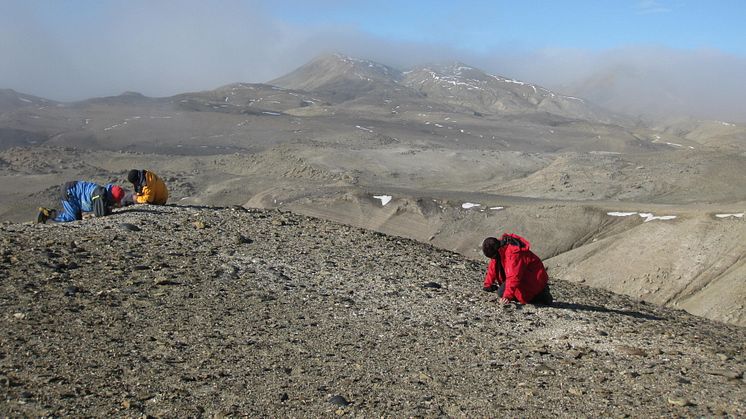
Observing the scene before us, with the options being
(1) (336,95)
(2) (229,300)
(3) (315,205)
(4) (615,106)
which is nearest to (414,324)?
(2) (229,300)

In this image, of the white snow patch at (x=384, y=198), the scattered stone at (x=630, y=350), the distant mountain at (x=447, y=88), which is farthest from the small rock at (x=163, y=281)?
the distant mountain at (x=447, y=88)

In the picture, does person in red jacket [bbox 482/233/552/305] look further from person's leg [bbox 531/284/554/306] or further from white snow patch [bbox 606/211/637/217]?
white snow patch [bbox 606/211/637/217]

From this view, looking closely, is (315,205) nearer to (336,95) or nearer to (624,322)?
(624,322)

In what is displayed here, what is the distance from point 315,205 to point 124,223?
72.3 feet

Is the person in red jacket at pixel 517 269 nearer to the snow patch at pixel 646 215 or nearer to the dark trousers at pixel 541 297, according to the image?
the dark trousers at pixel 541 297

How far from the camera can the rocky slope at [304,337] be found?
5984 mm

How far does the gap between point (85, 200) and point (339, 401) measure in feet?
23.2

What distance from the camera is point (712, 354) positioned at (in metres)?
7.52

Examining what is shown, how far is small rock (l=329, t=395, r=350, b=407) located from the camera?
5.95 m

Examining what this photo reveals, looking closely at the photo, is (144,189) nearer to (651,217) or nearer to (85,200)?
(85,200)

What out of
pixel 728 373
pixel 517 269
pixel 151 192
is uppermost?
pixel 151 192

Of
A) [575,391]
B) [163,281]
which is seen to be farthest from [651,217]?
[575,391]

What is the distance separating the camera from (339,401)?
5.98 metres

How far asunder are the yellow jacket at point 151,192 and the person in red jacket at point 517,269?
227 inches
